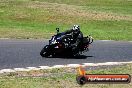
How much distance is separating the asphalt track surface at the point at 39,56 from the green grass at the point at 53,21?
3.39 meters

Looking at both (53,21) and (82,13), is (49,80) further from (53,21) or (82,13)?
(82,13)

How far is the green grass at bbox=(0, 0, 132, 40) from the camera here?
101ft

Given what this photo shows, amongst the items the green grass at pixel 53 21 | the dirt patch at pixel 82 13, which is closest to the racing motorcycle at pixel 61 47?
the green grass at pixel 53 21

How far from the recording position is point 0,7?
44.2m

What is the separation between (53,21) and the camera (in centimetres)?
3891

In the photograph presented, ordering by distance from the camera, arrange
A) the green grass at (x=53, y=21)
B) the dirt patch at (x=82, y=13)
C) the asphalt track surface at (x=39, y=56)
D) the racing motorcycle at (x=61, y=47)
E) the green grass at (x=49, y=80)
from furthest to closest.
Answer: the dirt patch at (x=82, y=13) → the green grass at (x=53, y=21) → the racing motorcycle at (x=61, y=47) → the asphalt track surface at (x=39, y=56) → the green grass at (x=49, y=80)

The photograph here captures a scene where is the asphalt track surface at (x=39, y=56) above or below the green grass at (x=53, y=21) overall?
above

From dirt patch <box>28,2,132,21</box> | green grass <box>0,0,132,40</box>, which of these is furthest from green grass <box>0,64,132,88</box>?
dirt patch <box>28,2,132,21</box>

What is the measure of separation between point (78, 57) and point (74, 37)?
1.04m

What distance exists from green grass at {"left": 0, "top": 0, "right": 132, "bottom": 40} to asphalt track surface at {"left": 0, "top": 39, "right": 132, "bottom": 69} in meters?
3.39

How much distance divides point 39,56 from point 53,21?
61.3ft

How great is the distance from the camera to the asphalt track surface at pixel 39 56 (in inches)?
741

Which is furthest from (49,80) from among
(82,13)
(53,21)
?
(82,13)

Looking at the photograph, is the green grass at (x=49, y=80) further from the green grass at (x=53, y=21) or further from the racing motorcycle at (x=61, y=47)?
the green grass at (x=53, y=21)
